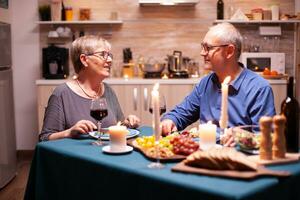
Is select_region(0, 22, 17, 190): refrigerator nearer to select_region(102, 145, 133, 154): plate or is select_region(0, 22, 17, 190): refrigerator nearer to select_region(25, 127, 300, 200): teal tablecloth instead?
select_region(25, 127, 300, 200): teal tablecloth

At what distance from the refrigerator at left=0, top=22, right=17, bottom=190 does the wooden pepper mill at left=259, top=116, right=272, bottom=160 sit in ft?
9.69

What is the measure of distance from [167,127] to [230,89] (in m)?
0.44

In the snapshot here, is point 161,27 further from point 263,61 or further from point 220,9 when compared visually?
point 263,61

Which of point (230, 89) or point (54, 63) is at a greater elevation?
point (54, 63)

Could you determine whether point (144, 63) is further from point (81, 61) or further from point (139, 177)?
point (139, 177)

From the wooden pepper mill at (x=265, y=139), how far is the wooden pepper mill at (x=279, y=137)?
0.09 feet

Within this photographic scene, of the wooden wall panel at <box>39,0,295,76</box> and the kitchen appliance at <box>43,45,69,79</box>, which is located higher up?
the wooden wall panel at <box>39,0,295,76</box>

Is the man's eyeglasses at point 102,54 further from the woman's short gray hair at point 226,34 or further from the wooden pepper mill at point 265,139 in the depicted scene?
the wooden pepper mill at point 265,139

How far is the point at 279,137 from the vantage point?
71.2 inches

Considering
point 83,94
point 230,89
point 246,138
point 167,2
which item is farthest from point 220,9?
point 246,138

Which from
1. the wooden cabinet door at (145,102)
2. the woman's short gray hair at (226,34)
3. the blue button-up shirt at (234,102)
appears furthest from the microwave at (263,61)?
the woman's short gray hair at (226,34)

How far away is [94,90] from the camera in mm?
2910

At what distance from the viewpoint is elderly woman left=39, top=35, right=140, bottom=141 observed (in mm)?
2680

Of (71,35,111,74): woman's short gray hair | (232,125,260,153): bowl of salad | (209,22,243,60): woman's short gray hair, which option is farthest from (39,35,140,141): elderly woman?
(232,125,260,153): bowl of salad
